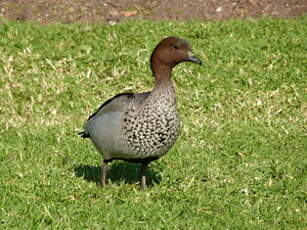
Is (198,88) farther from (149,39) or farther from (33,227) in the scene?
(33,227)

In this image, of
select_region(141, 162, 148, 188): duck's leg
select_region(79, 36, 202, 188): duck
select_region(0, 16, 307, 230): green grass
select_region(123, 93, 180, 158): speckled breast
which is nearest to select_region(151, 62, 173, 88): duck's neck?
select_region(79, 36, 202, 188): duck

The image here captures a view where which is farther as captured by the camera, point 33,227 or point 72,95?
point 72,95

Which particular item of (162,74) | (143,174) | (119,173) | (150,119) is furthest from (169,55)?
(119,173)

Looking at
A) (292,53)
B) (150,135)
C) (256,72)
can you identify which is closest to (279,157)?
(150,135)

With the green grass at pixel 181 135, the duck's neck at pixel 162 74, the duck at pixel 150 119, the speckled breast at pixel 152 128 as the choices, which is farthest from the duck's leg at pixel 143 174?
the duck's neck at pixel 162 74

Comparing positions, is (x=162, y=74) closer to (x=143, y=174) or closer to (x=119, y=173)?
(x=143, y=174)

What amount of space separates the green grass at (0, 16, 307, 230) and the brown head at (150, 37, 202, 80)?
3.39 feet

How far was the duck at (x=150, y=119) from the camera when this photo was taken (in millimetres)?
6523

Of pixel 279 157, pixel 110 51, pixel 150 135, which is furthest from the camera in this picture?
pixel 110 51

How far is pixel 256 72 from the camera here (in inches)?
398

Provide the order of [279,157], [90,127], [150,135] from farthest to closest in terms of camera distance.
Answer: [279,157] → [90,127] → [150,135]

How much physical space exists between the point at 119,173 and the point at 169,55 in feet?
4.73

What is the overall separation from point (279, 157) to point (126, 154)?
1836 mm

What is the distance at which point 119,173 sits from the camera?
7.55m
